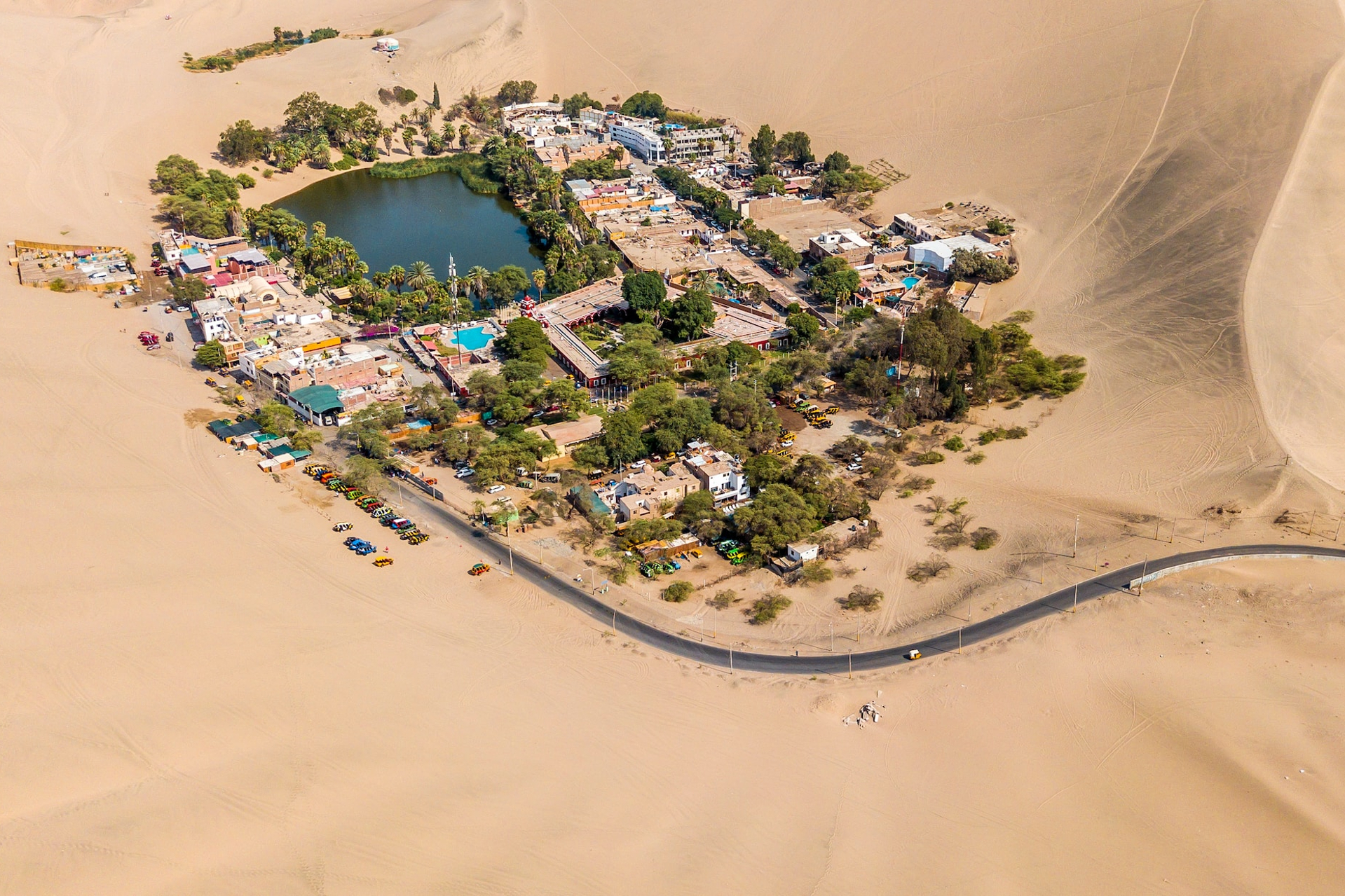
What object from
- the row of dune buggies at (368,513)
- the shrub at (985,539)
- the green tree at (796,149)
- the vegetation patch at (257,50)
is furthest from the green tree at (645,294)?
A: the vegetation patch at (257,50)

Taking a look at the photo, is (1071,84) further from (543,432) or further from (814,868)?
(814,868)

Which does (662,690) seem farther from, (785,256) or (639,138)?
(639,138)

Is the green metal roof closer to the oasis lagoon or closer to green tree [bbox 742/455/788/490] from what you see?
the oasis lagoon

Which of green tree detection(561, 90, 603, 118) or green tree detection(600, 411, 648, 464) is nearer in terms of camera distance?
green tree detection(600, 411, 648, 464)

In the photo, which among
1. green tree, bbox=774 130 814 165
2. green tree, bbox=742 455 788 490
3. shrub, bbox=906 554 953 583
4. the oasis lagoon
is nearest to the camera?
shrub, bbox=906 554 953 583

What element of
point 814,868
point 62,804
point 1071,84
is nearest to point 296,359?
point 62,804

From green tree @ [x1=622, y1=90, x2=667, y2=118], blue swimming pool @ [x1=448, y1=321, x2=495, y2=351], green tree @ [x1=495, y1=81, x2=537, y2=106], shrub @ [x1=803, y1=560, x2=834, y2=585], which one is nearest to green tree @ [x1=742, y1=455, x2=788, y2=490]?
shrub @ [x1=803, y1=560, x2=834, y2=585]

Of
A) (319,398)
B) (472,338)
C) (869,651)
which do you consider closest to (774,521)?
(869,651)

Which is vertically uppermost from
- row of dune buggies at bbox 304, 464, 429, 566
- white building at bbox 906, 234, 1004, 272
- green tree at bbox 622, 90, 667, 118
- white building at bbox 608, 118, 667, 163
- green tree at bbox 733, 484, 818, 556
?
green tree at bbox 622, 90, 667, 118
